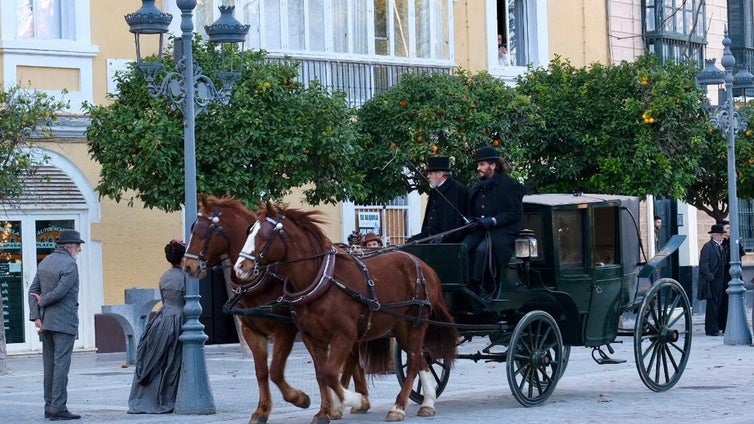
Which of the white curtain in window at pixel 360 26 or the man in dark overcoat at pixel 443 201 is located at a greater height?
the white curtain in window at pixel 360 26

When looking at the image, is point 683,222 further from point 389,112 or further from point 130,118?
point 130,118

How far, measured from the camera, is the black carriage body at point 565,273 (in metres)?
14.2

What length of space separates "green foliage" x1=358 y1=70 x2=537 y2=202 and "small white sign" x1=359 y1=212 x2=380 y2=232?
3458 mm

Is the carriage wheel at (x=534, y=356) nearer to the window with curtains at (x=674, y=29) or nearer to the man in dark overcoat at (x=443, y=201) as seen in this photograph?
the man in dark overcoat at (x=443, y=201)

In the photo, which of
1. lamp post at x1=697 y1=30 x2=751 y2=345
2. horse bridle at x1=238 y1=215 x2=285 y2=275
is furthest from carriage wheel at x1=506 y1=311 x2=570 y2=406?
lamp post at x1=697 y1=30 x2=751 y2=345

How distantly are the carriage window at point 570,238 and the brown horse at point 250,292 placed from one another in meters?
3.09

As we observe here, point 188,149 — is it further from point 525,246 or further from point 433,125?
point 433,125

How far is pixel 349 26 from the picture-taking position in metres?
26.0

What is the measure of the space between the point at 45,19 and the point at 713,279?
1148cm

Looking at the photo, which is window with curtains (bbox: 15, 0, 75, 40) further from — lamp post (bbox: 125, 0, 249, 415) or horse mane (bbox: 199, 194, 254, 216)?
horse mane (bbox: 199, 194, 254, 216)

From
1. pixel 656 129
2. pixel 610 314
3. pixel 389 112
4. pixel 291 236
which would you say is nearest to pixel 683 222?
pixel 656 129

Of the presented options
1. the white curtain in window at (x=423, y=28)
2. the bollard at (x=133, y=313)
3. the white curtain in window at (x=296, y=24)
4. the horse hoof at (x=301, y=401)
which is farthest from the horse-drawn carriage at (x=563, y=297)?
the white curtain in window at (x=423, y=28)

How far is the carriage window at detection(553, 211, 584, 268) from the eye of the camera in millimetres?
14898

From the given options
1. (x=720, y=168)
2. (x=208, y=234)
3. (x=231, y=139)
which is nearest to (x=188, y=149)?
(x=208, y=234)
